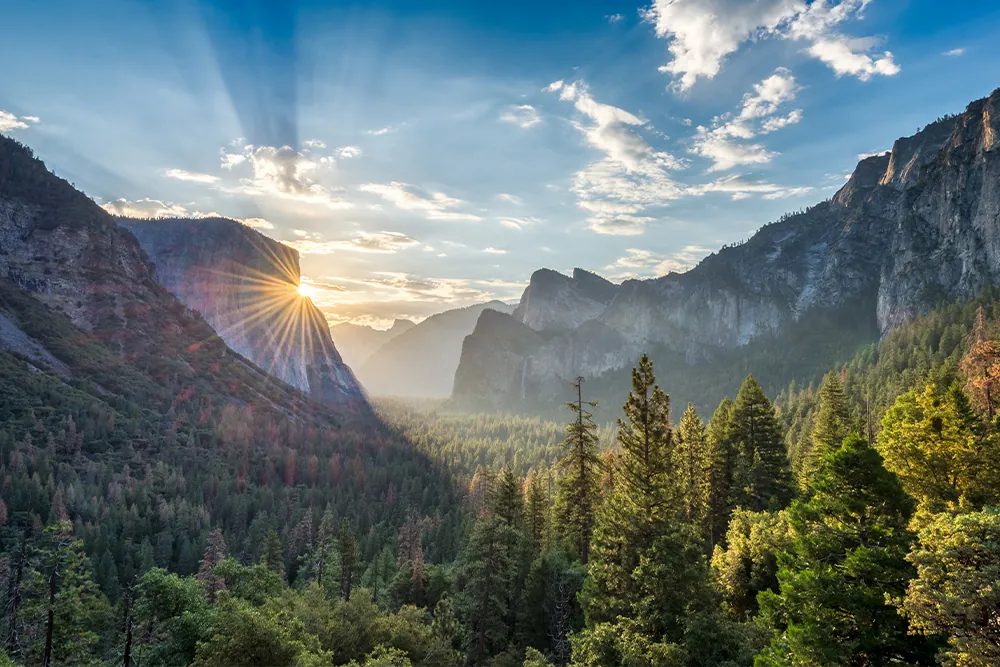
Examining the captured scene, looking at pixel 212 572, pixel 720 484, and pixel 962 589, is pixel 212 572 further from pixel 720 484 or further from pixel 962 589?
pixel 962 589

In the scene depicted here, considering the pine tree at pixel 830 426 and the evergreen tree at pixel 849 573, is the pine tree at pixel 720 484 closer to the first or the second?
the pine tree at pixel 830 426

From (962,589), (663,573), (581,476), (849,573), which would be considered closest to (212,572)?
(581,476)

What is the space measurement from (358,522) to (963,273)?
209264mm

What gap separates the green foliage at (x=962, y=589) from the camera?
10.7 metres

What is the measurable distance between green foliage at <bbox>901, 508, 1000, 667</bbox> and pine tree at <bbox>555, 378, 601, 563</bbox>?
1855cm

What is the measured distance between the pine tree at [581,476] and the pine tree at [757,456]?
41.2ft

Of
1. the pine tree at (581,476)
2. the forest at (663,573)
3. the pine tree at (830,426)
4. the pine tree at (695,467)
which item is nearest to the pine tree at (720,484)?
the forest at (663,573)

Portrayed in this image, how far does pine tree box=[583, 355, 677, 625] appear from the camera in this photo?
2086 cm

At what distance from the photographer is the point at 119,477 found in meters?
123

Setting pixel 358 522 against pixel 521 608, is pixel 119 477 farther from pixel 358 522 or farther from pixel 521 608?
pixel 521 608

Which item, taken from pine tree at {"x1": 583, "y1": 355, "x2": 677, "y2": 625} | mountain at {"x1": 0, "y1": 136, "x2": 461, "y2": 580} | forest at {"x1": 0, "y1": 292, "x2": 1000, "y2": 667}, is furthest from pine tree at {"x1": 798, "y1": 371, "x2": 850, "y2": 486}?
mountain at {"x1": 0, "y1": 136, "x2": 461, "y2": 580}

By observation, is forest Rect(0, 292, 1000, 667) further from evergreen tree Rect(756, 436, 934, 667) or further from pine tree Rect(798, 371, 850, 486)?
pine tree Rect(798, 371, 850, 486)

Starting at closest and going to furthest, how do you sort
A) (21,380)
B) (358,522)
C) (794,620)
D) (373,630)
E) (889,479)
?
1. (889,479)
2. (794,620)
3. (373,630)
4. (358,522)
5. (21,380)

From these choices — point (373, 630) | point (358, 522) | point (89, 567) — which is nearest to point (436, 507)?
point (358, 522)
